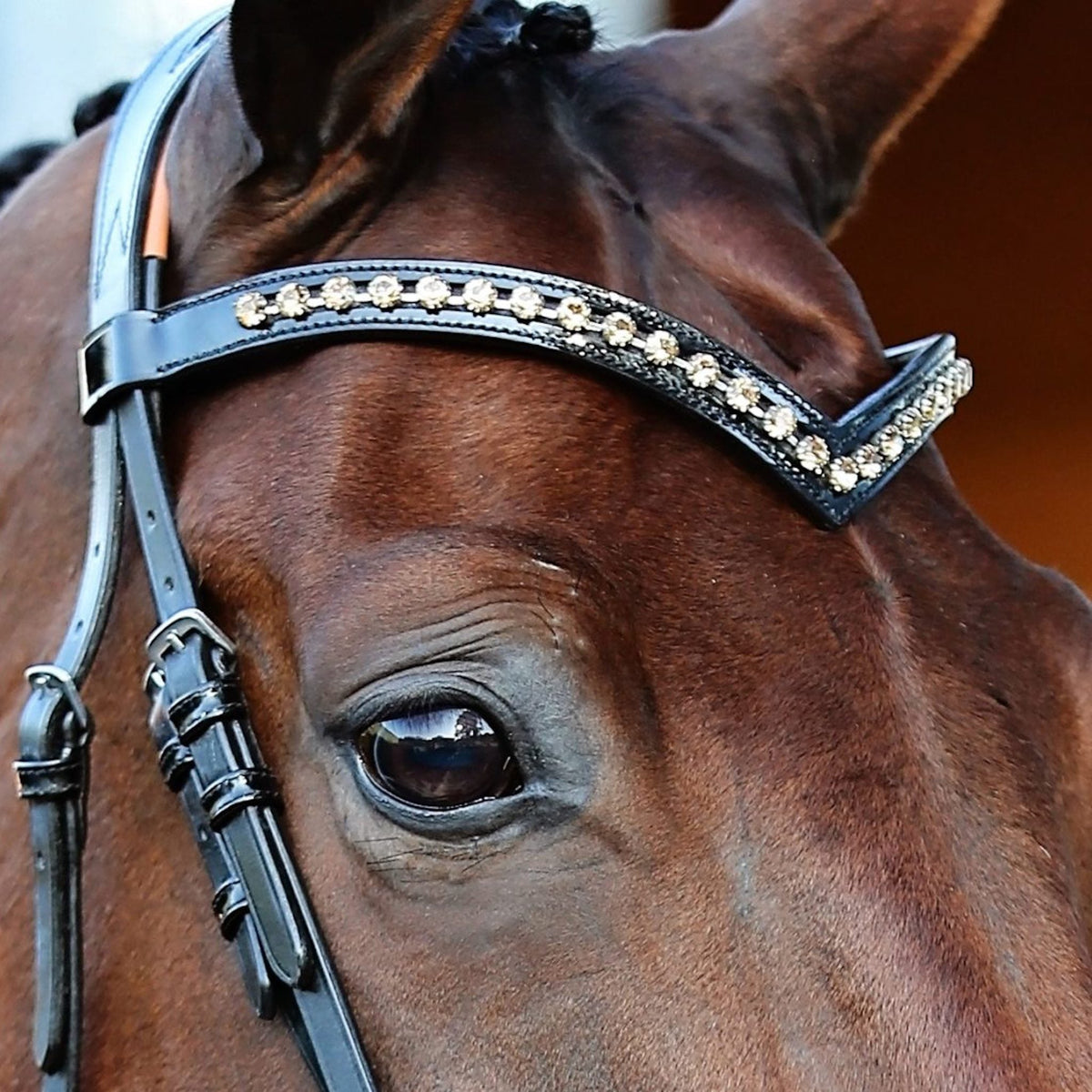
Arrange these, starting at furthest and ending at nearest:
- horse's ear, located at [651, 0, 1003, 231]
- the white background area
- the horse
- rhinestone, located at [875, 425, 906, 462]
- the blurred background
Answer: the blurred background
the white background area
horse's ear, located at [651, 0, 1003, 231]
rhinestone, located at [875, 425, 906, 462]
the horse

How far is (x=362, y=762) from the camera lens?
0.50m

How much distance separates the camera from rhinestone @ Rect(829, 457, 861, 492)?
0.55m

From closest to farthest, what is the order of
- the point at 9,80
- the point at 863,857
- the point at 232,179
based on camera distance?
the point at 863,857, the point at 232,179, the point at 9,80

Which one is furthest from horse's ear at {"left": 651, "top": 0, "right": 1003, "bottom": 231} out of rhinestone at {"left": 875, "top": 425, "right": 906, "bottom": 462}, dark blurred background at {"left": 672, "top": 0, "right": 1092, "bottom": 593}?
dark blurred background at {"left": 672, "top": 0, "right": 1092, "bottom": 593}

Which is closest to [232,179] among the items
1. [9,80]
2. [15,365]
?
[15,365]

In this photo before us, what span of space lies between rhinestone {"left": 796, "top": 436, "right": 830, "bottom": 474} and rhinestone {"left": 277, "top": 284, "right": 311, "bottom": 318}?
21 cm

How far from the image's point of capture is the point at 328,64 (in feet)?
1.86

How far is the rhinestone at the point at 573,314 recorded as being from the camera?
55cm

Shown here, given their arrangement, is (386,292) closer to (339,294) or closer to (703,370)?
(339,294)

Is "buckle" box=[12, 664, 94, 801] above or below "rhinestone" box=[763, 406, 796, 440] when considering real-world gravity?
below

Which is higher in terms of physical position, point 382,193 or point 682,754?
point 382,193

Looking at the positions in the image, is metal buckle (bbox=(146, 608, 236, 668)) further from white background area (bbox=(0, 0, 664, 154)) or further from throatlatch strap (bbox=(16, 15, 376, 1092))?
white background area (bbox=(0, 0, 664, 154))

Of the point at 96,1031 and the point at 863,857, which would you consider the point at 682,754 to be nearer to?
the point at 863,857

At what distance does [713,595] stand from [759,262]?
19 cm
